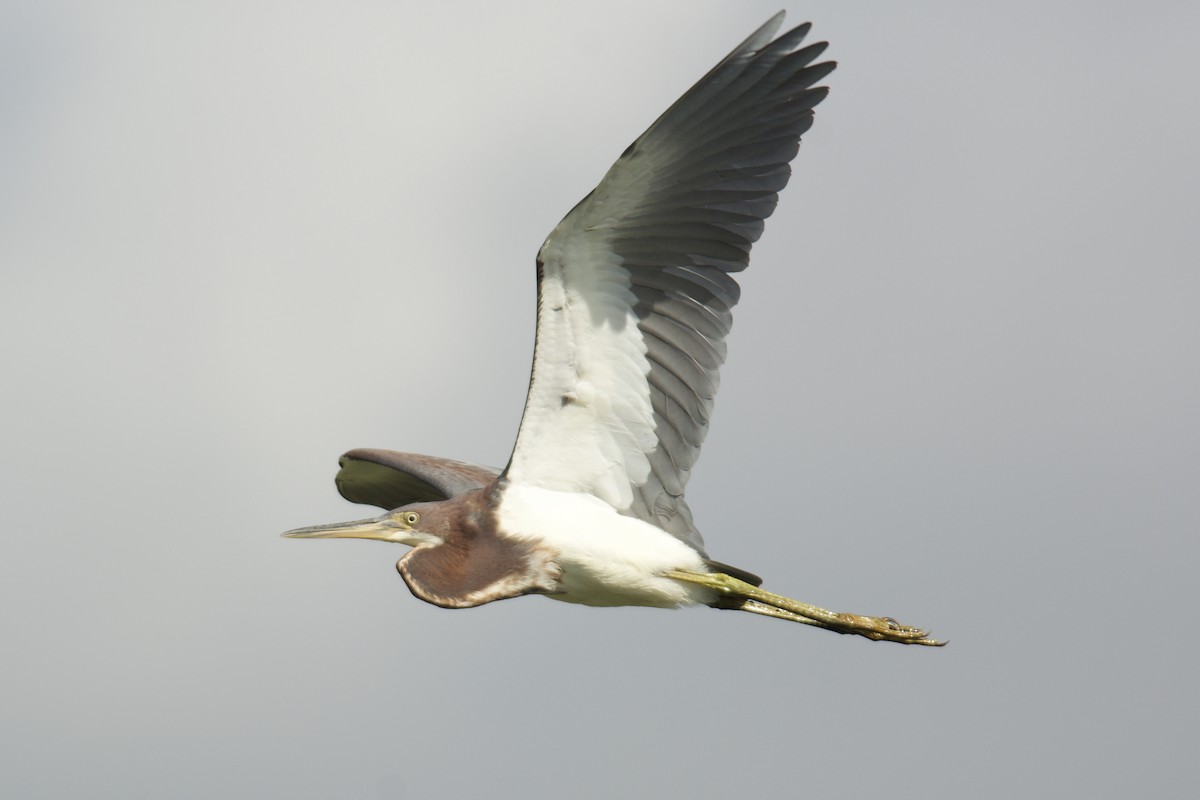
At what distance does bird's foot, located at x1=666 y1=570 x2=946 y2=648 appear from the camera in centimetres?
1152

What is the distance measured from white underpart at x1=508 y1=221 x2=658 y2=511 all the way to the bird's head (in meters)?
0.60

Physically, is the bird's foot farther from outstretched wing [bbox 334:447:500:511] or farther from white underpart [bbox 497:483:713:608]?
outstretched wing [bbox 334:447:500:511]

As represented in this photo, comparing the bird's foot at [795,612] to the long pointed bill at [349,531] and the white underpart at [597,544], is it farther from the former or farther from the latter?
the long pointed bill at [349,531]

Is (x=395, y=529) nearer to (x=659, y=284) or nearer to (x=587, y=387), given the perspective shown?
(x=587, y=387)

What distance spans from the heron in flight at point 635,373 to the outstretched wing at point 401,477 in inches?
57.5

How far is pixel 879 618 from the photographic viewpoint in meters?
12.3

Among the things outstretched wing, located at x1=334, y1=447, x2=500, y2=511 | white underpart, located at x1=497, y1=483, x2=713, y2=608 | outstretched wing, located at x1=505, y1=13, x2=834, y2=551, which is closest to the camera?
outstretched wing, located at x1=505, y1=13, x2=834, y2=551

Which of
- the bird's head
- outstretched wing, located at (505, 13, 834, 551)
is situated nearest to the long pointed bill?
the bird's head

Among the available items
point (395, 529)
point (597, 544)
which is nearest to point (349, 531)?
point (395, 529)

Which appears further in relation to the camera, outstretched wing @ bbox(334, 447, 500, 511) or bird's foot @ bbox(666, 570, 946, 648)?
outstretched wing @ bbox(334, 447, 500, 511)

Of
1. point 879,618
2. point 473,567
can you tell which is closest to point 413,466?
point 473,567

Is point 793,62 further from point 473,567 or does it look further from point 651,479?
point 473,567

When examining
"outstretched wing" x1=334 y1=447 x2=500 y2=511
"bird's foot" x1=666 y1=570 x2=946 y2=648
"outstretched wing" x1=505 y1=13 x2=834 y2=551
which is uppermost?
"outstretched wing" x1=505 y1=13 x2=834 y2=551

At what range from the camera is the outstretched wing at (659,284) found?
10.9 meters
